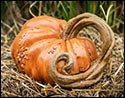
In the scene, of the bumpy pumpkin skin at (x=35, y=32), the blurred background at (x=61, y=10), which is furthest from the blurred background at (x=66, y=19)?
the bumpy pumpkin skin at (x=35, y=32)

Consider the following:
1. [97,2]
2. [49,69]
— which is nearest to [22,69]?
[49,69]

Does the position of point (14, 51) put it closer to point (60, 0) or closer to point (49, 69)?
point (49, 69)

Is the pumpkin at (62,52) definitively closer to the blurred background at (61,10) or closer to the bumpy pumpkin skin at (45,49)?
the bumpy pumpkin skin at (45,49)

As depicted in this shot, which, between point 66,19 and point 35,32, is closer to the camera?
point 35,32

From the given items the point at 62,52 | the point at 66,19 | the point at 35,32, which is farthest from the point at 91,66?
the point at 66,19

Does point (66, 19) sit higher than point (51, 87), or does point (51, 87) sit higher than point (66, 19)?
point (66, 19)

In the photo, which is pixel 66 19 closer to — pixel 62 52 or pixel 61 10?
pixel 61 10

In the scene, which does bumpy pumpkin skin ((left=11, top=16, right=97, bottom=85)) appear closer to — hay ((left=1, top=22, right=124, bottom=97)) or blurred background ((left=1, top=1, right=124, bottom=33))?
hay ((left=1, top=22, right=124, bottom=97))
